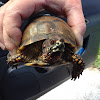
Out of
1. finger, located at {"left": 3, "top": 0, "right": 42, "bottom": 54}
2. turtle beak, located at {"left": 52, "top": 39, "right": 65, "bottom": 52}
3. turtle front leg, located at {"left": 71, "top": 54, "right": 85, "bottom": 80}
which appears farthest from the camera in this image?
turtle front leg, located at {"left": 71, "top": 54, "right": 85, "bottom": 80}

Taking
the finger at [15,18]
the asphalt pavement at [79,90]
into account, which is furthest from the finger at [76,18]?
the asphalt pavement at [79,90]

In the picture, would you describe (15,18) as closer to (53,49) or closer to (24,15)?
(24,15)

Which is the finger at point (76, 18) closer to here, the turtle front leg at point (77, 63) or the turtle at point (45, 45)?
the turtle at point (45, 45)

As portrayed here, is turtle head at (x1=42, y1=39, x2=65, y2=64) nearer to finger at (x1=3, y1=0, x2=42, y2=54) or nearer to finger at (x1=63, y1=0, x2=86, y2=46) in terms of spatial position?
finger at (x1=3, y1=0, x2=42, y2=54)

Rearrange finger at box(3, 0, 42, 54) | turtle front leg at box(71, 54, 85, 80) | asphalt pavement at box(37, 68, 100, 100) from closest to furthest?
finger at box(3, 0, 42, 54)
turtle front leg at box(71, 54, 85, 80)
asphalt pavement at box(37, 68, 100, 100)

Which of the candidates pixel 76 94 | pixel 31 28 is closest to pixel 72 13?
pixel 31 28

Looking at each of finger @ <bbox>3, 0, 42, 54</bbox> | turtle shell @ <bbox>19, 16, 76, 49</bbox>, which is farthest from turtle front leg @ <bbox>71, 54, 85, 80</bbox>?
finger @ <bbox>3, 0, 42, 54</bbox>
